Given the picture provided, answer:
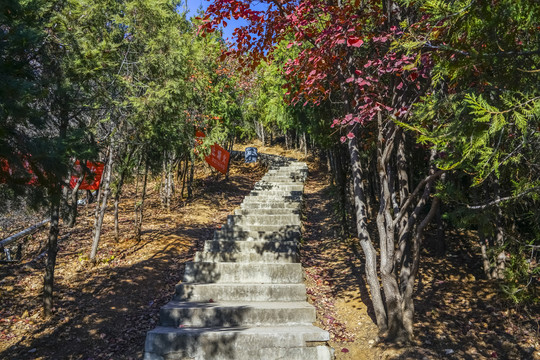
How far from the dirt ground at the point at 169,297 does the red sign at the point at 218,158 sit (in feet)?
18.2

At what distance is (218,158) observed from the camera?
17.1 meters

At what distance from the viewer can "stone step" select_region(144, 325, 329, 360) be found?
498cm

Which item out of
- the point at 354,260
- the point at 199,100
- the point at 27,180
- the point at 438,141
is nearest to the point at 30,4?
Result: the point at 27,180

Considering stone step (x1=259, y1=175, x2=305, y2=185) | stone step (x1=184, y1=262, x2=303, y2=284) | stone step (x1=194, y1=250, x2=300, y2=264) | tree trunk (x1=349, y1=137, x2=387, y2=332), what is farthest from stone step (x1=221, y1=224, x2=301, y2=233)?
stone step (x1=259, y1=175, x2=305, y2=185)

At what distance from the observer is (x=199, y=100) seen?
1449 centimetres

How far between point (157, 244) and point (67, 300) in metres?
3.13

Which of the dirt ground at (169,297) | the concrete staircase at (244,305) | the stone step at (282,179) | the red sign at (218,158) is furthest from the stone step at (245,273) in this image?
the red sign at (218,158)

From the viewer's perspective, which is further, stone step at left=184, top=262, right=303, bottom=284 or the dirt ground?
stone step at left=184, top=262, right=303, bottom=284

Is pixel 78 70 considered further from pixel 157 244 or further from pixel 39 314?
pixel 157 244

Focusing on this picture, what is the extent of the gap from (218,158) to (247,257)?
1028 centimetres

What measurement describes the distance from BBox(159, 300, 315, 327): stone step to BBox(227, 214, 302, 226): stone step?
3715 millimetres

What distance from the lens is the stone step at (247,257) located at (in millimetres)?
7238

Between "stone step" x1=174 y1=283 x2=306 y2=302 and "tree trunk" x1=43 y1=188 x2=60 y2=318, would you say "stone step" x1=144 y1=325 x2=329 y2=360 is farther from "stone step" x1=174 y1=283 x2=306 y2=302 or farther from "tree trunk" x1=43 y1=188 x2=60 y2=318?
"tree trunk" x1=43 y1=188 x2=60 y2=318

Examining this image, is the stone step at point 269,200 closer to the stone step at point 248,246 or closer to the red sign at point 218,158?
the stone step at point 248,246
